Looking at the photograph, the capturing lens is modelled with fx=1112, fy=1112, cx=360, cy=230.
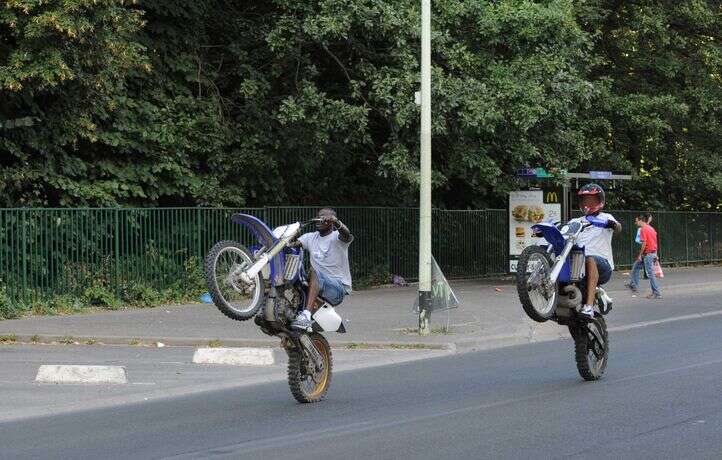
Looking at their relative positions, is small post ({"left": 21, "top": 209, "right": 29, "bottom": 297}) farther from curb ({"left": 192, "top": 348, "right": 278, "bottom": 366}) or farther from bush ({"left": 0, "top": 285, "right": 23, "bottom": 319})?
curb ({"left": 192, "top": 348, "right": 278, "bottom": 366})

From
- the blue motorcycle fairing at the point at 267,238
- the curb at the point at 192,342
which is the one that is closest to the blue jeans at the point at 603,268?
the blue motorcycle fairing at the point at 267,238

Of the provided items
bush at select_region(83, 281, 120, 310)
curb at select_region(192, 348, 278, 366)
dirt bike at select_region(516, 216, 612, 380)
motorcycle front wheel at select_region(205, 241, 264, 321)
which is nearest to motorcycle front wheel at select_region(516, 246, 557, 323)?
dirt bike at select_region(516, 216, 612, 380)

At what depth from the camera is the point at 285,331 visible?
34.1 feet

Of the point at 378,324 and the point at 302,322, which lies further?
the point at 378,324

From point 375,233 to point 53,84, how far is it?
10.8 metres

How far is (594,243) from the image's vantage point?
11758 mm

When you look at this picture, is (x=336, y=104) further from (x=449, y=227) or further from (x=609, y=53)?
(x=609, y=53)

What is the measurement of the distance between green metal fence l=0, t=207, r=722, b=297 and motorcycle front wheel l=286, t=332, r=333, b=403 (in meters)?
11.0

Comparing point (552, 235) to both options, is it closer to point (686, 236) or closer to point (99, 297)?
point (99, 297)

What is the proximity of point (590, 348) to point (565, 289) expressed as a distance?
0.77 metres

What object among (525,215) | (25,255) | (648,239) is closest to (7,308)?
(25,255)

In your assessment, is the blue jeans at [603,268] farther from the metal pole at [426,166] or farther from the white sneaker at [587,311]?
the metal pole at [426,166]

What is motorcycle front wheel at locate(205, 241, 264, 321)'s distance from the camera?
986cm

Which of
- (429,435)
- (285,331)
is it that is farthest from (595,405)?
(285,331)
